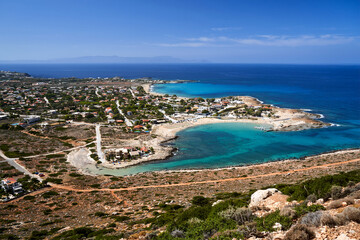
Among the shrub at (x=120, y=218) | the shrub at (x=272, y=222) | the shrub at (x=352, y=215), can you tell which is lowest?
the shrub at (x=120, y=218)

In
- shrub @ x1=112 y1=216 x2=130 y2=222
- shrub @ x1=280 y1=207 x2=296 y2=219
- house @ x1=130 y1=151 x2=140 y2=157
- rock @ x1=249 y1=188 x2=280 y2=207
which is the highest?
shrub @ x1=280 y1=207 x2=296 y2=219

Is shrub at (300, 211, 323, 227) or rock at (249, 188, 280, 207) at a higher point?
shrub at (300, 211, 323, 227)

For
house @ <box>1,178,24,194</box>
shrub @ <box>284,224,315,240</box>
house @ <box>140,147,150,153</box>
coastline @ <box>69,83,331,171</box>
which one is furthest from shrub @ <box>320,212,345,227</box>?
house @ <box>140,147,150,153</box>

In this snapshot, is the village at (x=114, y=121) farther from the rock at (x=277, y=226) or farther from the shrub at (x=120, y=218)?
the rock at (x=277, y=226)

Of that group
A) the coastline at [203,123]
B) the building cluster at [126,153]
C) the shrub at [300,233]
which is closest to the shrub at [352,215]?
Answer: the shrub at [300,233]

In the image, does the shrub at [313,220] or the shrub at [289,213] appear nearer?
the shrub at [313,220]

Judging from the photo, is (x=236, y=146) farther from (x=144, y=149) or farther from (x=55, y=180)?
(x=55, y=180)

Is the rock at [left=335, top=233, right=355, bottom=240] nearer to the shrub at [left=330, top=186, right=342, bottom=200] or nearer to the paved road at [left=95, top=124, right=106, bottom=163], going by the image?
the shrub at [left=330, top=186, right=342, bottom=200]

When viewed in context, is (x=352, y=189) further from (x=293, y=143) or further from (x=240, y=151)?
(x=293, y=143)
